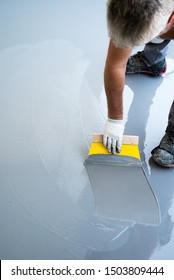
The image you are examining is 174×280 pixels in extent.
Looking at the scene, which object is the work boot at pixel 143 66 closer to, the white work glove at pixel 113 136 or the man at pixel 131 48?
the man at pixel 131 48

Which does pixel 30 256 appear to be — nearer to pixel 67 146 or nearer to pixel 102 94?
pixel 67 146

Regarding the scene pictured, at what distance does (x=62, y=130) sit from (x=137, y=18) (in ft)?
3.62

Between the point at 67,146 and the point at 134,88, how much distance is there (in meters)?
0.69

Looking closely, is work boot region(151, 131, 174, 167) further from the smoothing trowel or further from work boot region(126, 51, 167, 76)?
work boot region(126, 51, 167, 76)

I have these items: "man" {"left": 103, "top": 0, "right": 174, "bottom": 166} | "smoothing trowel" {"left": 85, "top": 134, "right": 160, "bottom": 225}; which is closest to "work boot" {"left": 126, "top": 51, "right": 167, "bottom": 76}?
"man" {"left": 103, "top": 0, "right": 174, "bottom": 166}

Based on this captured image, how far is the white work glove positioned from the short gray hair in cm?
61

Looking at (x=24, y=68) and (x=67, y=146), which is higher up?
(x=24, y=68)

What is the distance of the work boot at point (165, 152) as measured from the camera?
1.89 meters

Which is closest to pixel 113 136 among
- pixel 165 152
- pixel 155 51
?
pixel 165 152

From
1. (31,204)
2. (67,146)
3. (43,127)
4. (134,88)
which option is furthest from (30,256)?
(134,88)

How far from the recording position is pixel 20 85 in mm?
2379

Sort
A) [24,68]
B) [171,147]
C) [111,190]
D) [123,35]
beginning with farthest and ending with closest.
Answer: [24,68], [171,147], [111,190], [123,35]

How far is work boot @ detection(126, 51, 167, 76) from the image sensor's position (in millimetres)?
2410

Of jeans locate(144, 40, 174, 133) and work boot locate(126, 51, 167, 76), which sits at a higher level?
jeans locate(144, 40, 174, 133)
